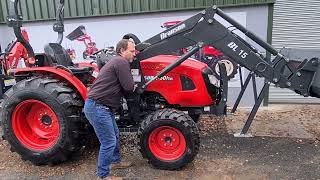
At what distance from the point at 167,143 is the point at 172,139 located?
0.09m

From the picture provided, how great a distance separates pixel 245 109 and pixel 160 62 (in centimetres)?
368

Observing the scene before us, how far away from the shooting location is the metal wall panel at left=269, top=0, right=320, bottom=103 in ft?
24.7

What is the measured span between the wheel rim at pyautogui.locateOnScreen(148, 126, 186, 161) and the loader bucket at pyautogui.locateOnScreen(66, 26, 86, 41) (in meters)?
4.76

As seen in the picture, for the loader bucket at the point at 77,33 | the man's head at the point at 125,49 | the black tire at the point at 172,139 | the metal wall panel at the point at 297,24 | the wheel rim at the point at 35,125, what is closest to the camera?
the man's head at the point at 125,49

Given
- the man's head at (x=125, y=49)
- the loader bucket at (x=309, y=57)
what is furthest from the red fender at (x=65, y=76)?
the loader bucket at (x=309, y=57)

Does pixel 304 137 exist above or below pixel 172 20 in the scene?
below

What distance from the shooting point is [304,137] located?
552 cm

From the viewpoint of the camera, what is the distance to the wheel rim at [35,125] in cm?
454

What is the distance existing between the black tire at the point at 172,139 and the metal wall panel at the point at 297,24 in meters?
4.61

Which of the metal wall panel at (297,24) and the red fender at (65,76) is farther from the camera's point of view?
the metal wall panel at (297,24)

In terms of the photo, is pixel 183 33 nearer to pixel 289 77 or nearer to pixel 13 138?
pixel 289 77

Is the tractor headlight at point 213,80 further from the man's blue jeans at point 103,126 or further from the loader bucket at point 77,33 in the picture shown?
the loader bucket at point 77,33

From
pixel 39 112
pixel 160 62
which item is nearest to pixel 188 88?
pixel 160 62

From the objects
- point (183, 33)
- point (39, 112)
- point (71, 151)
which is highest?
point (183, 33)
